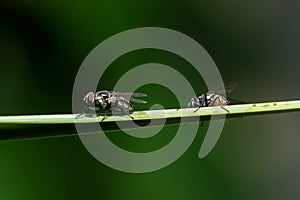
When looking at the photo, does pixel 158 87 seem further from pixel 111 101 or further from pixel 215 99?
pixel 111 101

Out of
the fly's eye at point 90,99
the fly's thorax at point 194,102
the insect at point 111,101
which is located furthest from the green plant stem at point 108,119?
the fly's thorax at point 194,102

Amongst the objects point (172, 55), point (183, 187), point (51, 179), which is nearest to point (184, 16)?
point (172, 55)

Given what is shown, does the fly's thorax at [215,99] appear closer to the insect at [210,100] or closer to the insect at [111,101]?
the insect at [210,100]

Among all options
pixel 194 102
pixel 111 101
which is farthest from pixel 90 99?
pixel 194 102

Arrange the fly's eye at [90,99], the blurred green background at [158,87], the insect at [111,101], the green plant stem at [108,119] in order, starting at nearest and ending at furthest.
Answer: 1. the green plant stem at [108,119]
2. the insect at [111,101]
3. the fly's eye at [90,99]
4. the blurred green background at [158,87]

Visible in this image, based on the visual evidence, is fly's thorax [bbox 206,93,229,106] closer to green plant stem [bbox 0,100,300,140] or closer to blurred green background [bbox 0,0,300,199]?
blurred green background [bbox 0,0,300,199]

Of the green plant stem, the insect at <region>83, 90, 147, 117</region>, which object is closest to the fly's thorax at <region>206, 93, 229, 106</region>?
the insect at <region>83, 90, 147, 117</region>
